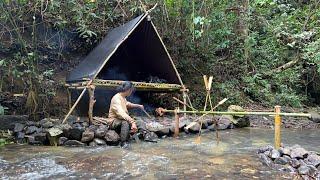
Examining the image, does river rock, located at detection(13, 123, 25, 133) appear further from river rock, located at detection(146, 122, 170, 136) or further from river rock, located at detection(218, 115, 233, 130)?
river rock, located at detection(218, 115, 233, 130)

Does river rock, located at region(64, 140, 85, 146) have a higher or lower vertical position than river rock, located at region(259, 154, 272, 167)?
lower

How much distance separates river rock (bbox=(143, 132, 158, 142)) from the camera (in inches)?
301

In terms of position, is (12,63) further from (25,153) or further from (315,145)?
(315,145)

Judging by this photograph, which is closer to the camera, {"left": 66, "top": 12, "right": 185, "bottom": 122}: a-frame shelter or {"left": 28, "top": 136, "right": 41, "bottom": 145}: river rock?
{"left": 28, "top": 136, "right": 41, "bottom": 145}: river rock

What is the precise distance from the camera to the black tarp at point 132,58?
29.9 ft

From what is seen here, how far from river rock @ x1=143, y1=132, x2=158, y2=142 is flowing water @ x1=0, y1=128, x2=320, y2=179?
0.69ft

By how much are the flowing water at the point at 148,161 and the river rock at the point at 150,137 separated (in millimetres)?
209

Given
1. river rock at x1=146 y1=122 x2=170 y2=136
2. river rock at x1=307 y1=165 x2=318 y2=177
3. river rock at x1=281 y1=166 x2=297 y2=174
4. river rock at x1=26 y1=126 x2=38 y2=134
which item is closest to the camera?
river rock at x1=307 y1=165 x2=318 y2=177

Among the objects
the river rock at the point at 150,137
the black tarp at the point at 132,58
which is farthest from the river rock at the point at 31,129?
the river rock at the point at 150,137

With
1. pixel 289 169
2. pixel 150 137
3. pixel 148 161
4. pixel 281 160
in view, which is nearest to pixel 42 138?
pixel 150 137

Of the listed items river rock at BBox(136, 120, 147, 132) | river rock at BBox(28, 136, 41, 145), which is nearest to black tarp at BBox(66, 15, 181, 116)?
river rock at BBox(136, 120, 147, 132)

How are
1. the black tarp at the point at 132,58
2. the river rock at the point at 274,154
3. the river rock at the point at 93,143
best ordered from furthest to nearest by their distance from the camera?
1. the black tarp at the point at 132,58
2. the river rock at the point at 93,143
3. the river rock at the point at 274,154

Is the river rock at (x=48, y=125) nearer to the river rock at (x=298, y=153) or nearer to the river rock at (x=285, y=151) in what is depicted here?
the river rock at (x=285, y=151)

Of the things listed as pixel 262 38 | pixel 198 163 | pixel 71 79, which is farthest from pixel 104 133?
pixel 262 38
